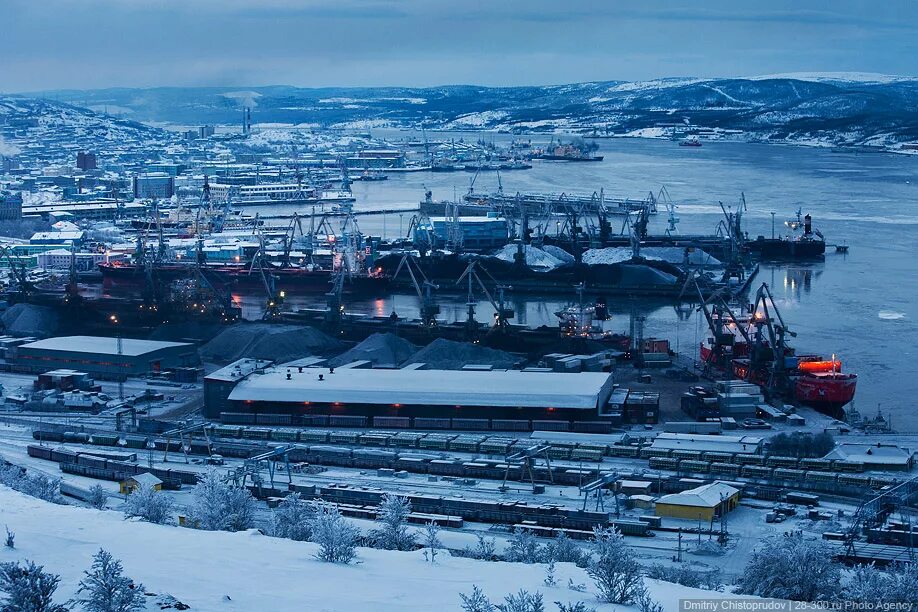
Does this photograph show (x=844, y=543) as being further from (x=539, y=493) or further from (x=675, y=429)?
(x=675, y=429)

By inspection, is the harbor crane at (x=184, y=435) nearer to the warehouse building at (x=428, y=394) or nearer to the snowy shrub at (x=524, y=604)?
the warehouse building at (x=428, y=394)

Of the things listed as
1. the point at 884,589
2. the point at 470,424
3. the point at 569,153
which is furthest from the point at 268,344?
the point at 569,153

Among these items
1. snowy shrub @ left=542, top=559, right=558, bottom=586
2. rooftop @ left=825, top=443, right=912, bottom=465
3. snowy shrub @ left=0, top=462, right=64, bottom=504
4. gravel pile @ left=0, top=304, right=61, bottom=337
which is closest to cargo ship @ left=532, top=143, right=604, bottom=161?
gravel pile @ left=0, top=304, right=61, bottom=337

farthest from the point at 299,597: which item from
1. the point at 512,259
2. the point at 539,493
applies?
the point at 512,259

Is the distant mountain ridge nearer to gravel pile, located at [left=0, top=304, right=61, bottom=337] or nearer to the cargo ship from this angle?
the cargo ship

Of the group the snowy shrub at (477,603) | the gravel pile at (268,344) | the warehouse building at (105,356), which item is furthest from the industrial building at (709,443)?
the warehouse building at (105,356)

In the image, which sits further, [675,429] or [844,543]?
[675,429]

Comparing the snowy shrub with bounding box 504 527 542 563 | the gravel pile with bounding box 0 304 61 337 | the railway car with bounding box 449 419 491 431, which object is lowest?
the gravel pile with bounding box 0 304 61 337
